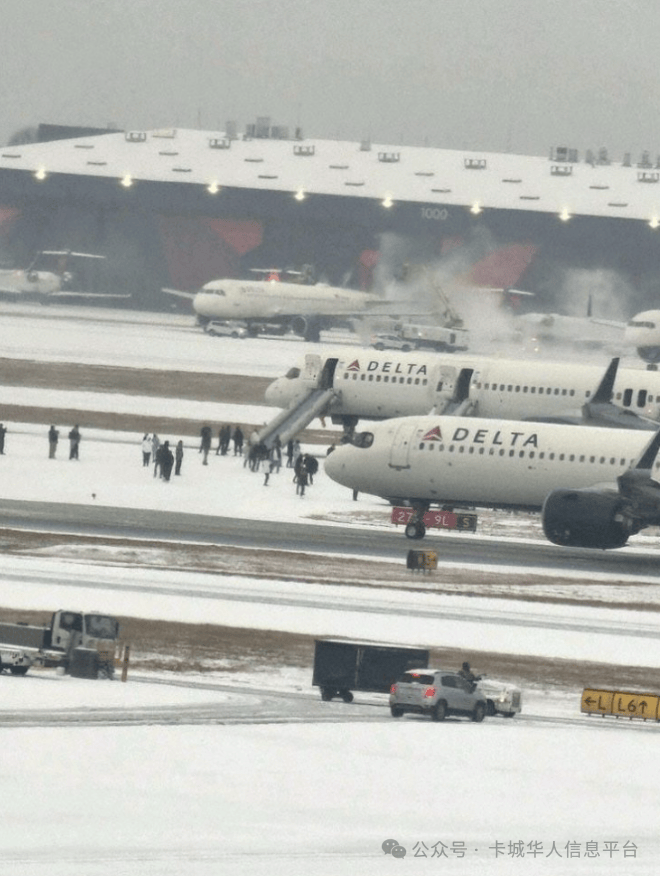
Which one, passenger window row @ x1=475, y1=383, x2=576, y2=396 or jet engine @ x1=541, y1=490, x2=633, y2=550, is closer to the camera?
jet engine @ x1=541, y1=490, x2=633, y2=550

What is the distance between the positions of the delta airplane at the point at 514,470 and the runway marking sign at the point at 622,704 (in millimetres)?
21744

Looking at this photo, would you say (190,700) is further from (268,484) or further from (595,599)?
(268,484)

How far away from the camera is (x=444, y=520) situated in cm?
7062

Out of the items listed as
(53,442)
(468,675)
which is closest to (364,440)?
(53,442)

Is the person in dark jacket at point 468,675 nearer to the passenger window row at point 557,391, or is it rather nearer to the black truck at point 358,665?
the black truck at point 358,665

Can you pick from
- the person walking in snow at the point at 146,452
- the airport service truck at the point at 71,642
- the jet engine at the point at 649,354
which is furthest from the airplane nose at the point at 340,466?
the jet engine at the point at 649,354

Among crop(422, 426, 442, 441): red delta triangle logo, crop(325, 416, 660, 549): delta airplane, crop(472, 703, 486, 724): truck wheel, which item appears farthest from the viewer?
crop(422, 426, 442, 441): red delta triangle logo

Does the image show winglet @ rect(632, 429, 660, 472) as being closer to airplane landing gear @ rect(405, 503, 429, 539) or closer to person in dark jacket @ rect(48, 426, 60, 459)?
airplane landing gear @ rect(405, 503, 429, 539)

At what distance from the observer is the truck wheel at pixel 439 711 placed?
39.3m

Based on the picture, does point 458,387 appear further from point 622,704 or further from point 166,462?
point 622,704

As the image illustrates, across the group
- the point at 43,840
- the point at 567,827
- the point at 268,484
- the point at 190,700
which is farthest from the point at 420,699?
the point at 268,484

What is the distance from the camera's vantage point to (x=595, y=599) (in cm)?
5647

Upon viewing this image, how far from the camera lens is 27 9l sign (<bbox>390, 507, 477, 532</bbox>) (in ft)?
232

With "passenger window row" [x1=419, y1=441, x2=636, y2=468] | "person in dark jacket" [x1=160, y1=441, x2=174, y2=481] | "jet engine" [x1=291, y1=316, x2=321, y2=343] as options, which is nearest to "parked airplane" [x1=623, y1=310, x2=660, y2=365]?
"jet engine" [x1=291, y1=316, x2=321, y2=343]
